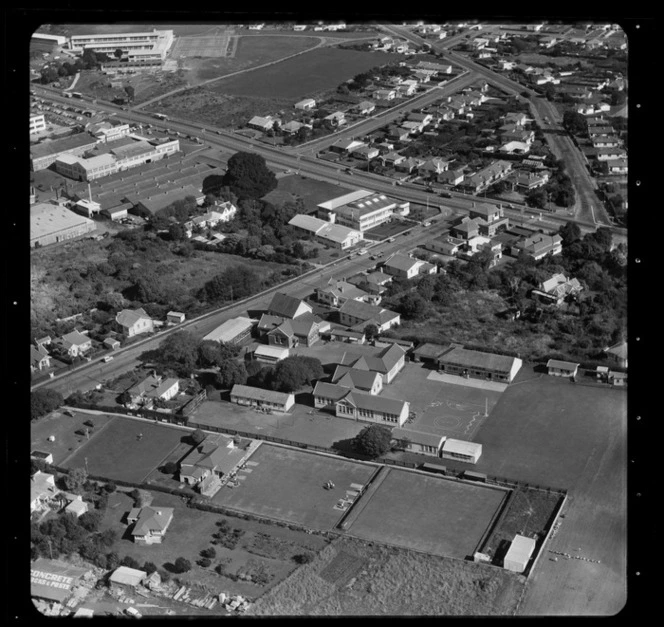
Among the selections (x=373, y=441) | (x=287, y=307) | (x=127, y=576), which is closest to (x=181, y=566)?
(x=127, y=576)

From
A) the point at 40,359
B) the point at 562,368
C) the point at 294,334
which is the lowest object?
the point at 40,359

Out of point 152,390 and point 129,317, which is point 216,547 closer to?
point 152,390

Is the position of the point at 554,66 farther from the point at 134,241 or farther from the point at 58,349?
the point at 58,349

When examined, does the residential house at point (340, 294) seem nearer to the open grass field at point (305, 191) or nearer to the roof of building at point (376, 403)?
the roof of building at point (376, 403)

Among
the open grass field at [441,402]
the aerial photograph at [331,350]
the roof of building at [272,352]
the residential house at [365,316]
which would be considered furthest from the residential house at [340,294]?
the open grass field at [441,402]

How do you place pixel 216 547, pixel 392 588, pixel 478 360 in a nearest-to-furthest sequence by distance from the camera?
pixel 392 588 < pixel 216 547 < pixel 478 360

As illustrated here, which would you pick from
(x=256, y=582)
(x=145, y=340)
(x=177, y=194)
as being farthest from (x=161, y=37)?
(x=256, y=582)

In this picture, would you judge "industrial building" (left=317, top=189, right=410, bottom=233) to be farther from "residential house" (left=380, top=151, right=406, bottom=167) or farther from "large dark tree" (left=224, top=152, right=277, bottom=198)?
"residential house" (left=380, top=151, right=406, bottom=167)
